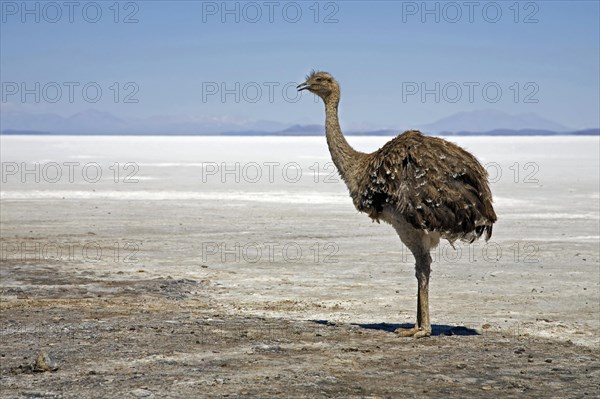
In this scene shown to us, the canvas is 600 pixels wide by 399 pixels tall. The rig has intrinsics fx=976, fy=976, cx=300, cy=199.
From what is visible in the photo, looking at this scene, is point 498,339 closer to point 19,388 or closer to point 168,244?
point 19,388

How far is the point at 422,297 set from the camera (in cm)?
1112

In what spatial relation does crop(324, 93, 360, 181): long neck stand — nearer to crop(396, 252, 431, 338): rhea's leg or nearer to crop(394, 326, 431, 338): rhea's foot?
crop(396, 252, 431, 338): rhea's leg

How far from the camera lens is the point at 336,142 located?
1209 centimetres

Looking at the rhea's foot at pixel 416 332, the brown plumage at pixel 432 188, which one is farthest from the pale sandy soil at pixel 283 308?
the brown plumage at pixel 432 188

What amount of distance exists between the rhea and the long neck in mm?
273

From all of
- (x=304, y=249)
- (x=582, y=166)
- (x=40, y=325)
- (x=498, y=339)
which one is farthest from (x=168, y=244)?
(x=582, y=166)

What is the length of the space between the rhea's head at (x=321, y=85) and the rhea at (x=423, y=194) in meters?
1.36

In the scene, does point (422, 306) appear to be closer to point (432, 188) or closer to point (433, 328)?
point (433, 328)

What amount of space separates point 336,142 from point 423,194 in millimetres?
1682

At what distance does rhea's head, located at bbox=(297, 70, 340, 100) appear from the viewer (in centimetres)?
1259

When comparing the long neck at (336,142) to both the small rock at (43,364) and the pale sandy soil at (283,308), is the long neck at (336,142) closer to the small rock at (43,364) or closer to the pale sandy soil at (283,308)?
the pale sandy soil at (283,308)

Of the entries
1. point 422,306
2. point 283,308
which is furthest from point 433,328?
point 283,308

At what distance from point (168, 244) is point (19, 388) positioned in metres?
11.7

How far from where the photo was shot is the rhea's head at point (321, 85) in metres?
12.6
